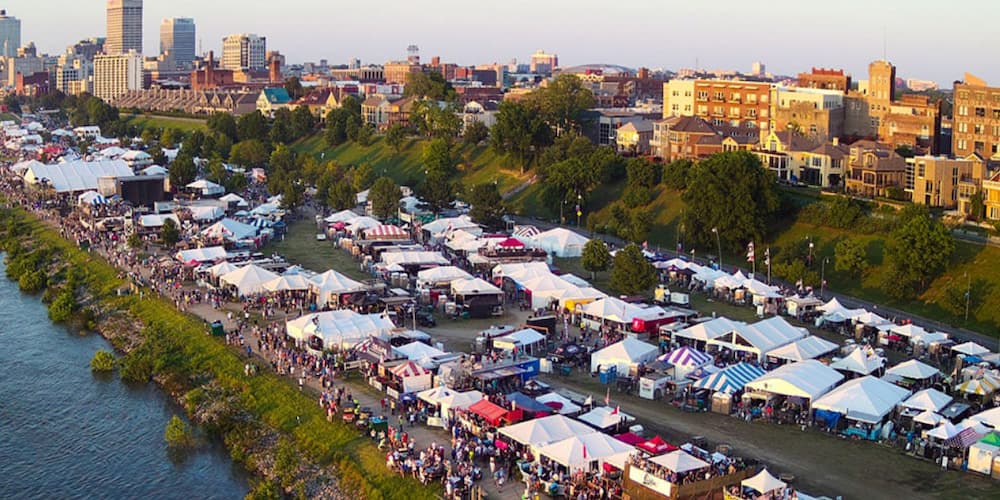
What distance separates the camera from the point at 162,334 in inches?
1246

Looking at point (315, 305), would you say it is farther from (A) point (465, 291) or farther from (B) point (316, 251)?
(B) point (316, 251)

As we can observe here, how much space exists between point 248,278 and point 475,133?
36350 mm

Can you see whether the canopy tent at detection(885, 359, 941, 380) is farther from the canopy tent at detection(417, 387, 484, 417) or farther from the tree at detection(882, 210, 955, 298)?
the canopy tent at detection(417, 387, 484, 417)

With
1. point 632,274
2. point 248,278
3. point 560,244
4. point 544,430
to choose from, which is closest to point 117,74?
point 560,244

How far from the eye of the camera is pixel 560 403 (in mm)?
22297

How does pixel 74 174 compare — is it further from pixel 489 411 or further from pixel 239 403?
pixel 489 411

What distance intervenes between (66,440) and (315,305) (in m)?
9.58

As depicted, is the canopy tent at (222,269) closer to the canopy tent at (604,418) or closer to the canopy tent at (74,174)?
the canopy tent at (604,418)

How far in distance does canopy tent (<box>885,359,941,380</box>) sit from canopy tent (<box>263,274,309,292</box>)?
17.1 m

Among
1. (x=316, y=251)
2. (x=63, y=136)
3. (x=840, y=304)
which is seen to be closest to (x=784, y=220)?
(x=840, y=304)

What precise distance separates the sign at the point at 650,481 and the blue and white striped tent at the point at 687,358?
→ 23.8ft

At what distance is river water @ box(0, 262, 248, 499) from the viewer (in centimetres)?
2170

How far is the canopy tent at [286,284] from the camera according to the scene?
1308 inches

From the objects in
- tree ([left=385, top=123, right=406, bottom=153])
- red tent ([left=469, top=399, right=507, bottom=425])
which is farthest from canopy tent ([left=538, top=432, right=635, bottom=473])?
tree ([left=385, top=123, right=406, bottom=153])
